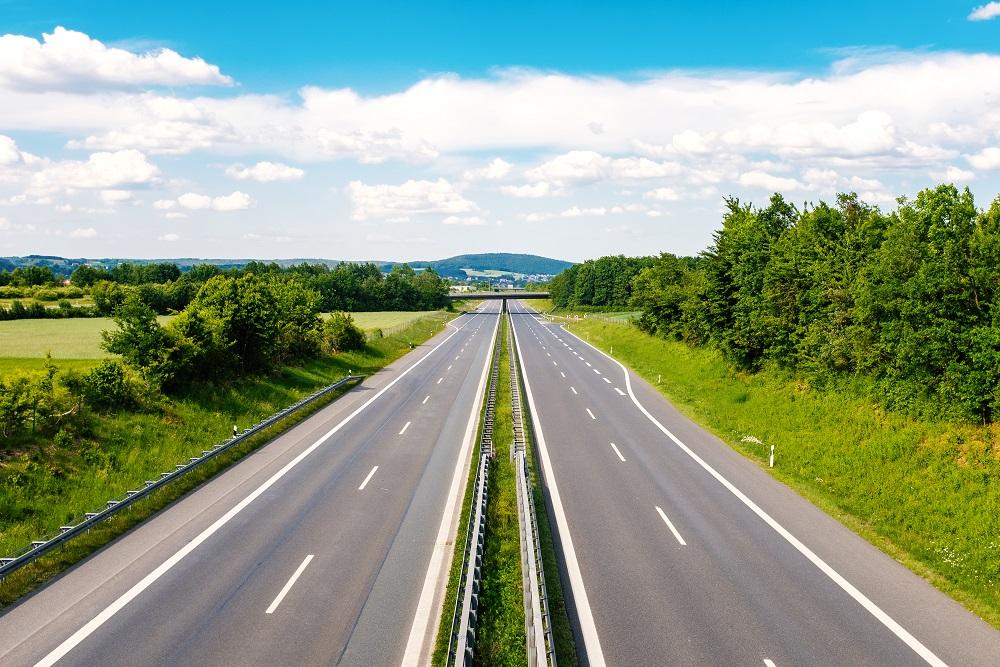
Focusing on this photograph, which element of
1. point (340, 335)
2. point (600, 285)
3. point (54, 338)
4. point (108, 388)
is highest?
point (600, 285)

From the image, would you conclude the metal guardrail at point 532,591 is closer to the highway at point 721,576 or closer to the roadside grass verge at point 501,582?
the roadside grass verge at point 501,582

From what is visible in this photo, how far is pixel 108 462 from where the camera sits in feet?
70.2

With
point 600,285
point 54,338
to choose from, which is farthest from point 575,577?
point 600,285

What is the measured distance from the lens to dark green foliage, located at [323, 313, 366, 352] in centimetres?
5197

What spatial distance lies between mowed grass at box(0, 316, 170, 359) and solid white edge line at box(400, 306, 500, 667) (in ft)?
87.3

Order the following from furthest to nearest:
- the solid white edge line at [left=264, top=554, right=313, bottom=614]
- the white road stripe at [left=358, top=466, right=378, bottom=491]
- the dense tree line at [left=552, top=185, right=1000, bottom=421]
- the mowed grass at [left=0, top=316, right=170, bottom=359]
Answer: the mowed grass at [left=0, top=316, right=170, bottom=359], the dense tree line at [left=552, top=185, right=1000, bottom=421], the white road stripe at [left=358, top=466, right=378, bottom=491], the solid white edge line at [left=264, top=554, right=313, bottom=614]

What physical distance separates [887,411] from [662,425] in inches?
361

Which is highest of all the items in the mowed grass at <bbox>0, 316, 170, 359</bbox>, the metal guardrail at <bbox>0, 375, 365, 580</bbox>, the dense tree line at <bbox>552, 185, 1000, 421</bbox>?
the dense tree line at <bbox>552, 185, 1000, 421</bbox>

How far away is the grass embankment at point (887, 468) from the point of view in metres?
15.6

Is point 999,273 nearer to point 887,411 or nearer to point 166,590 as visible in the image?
point 887,411

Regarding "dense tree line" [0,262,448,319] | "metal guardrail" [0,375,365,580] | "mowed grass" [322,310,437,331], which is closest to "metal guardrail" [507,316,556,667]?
"metal guardrail" [0,375,365,580]

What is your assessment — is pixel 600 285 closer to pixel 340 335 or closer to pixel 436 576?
pixel 340 335

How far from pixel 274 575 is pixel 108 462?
35.8 ft

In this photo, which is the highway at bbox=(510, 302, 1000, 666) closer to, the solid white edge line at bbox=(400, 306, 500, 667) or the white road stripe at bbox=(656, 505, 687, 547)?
the white road stripe at bbox=(656, 505, 687, 547)
